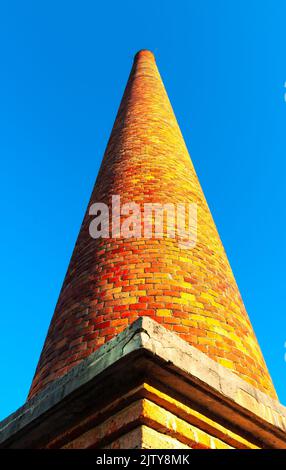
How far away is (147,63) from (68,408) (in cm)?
847

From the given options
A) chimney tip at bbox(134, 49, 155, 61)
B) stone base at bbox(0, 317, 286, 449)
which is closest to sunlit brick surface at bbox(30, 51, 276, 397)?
stone base at bbox(0, 317, 286, 449)

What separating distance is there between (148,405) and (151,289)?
1134 millimetres

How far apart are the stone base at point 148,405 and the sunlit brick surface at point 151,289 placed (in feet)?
1.55

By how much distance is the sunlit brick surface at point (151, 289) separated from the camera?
306cm

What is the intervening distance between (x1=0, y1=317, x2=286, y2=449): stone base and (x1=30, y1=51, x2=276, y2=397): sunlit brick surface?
1.55ft

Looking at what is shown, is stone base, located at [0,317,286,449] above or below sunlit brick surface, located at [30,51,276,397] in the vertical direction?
below

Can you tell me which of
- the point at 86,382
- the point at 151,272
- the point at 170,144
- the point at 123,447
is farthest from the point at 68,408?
the point at 170,144

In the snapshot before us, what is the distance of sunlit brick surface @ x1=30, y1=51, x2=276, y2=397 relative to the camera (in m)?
3.06

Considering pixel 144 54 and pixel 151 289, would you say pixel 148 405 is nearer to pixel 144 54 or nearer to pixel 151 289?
pixel 151 289

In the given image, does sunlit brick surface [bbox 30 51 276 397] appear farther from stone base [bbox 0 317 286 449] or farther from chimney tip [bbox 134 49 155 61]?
chimney tip [bbox 134 49 155 61]

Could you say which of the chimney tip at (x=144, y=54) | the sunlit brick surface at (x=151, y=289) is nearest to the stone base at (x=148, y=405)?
the sunlit brick surface at (x=151, y=289)

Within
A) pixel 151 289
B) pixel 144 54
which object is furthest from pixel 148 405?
pixel 144 54

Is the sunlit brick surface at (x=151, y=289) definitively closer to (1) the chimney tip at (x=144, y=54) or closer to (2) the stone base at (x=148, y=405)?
(2) the stone base at (x=148, y=405)

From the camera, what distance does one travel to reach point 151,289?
3.24m
